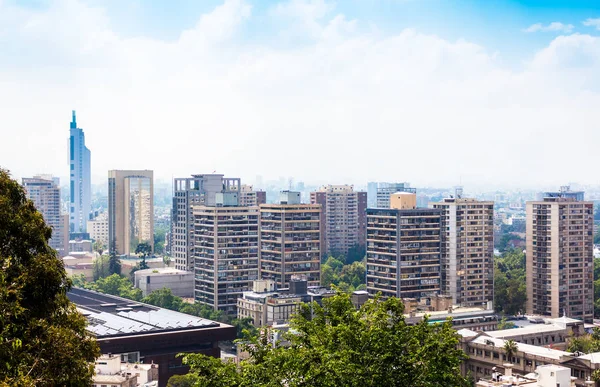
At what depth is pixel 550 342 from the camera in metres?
34.2

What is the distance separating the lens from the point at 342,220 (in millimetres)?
77438

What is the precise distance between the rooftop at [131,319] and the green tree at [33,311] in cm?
2015

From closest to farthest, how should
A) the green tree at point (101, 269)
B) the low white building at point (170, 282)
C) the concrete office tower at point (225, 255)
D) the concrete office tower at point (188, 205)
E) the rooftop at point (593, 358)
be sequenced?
the rooftop at point (593, 358)
the concrete office tower at point (225, 255)
the low white building at point (170, 282)
the concrete office tower at point (188, 205)
the green tree at point (101, 269)

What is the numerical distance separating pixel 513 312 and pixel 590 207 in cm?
638

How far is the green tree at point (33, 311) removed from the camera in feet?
23.4

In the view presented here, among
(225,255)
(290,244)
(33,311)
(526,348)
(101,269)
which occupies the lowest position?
(101,269)

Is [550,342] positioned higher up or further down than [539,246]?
further down

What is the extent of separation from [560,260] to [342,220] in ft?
115

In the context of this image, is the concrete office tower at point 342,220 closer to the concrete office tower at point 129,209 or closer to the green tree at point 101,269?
the concrete office tower at point 129,209

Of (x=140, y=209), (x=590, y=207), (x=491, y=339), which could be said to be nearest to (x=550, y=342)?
(x=491, y=339)

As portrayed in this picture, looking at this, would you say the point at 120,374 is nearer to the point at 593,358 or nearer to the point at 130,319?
the point at 130,319

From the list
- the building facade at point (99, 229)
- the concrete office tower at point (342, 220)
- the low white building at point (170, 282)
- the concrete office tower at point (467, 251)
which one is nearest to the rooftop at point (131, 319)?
the low white building at point (170, 282)

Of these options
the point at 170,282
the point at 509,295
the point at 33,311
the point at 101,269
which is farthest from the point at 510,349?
the point at 101,269

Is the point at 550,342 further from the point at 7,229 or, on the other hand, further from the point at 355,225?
the point at 355,225
